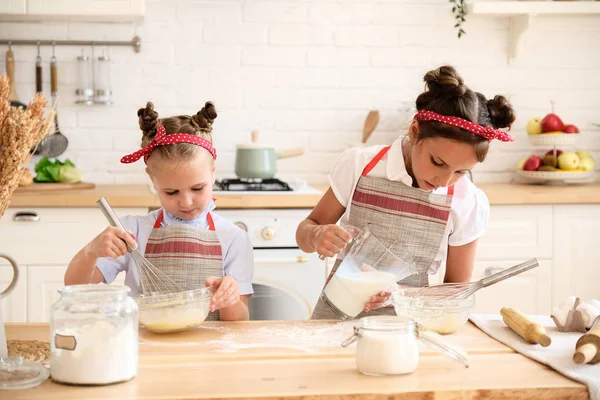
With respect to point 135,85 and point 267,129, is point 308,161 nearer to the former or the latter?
point 267,129

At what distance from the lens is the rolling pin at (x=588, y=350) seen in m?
1.41

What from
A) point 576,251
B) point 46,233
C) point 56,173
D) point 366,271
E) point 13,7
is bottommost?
point 576,251

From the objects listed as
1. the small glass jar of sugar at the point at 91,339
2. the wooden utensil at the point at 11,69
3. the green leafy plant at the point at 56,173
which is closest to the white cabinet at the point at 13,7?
the wooden utensil at the point at 11,69

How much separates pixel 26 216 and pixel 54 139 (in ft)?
2.22

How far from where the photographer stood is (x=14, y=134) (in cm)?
133

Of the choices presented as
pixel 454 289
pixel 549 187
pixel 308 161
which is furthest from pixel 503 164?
pixel 454 289

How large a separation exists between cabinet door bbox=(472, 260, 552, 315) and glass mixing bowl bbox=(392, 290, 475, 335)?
1811 mm

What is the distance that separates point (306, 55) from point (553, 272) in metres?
1.48

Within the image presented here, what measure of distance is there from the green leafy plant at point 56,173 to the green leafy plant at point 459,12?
6.05 ft

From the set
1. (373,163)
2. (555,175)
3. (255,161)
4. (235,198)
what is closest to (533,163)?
(555,175)

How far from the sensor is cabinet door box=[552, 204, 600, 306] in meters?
3.40

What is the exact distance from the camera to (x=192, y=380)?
4.37ft

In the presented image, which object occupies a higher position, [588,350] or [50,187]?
[50,187]

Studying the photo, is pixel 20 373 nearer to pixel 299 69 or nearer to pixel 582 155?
pixel 299 69
